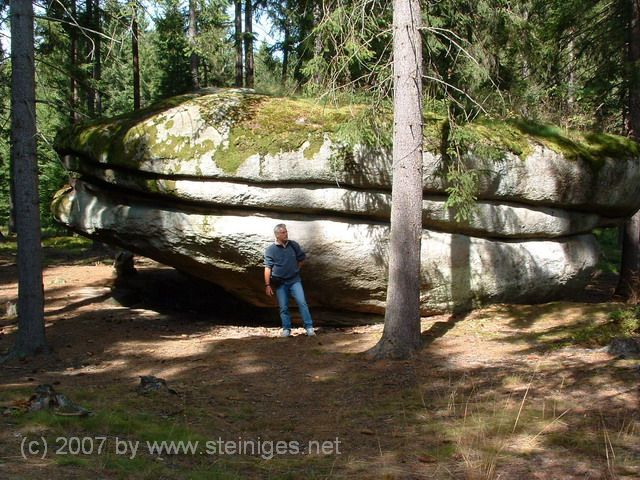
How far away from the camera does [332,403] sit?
273 inches

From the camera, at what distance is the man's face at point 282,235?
32.0ft

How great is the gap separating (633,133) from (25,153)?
1128 cm

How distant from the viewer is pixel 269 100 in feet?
36.2

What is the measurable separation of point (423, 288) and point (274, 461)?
608 cm

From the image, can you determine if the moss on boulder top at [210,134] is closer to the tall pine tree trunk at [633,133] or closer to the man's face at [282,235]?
the man's face at [282,235]

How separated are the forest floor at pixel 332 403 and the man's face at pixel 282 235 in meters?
1.55

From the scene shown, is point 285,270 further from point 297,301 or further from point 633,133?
point 633,133

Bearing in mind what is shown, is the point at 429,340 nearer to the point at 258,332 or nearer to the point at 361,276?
the point at 361,276

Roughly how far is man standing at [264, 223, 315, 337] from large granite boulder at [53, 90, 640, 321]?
49 centimetres

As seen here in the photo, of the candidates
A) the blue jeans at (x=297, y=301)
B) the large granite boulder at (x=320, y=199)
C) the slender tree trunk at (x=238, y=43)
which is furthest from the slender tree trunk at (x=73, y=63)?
the blue jeans at (x=297, y=301)

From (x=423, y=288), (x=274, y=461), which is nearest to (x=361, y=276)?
(x=423, y=288)

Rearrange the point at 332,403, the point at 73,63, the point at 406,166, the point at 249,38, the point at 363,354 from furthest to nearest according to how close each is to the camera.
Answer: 1. the point at 249,38
2. the point at 73,63
3. the point at 363,354
4. the point at 406,166
5. the point at 332,403

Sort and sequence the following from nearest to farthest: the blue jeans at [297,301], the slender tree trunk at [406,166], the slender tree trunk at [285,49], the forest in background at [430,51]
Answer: the slender tree trunk at [406,166] < the forest in background at [430,51] < the blue jeans at [297,301] < the slender tree trunk at [285,49]

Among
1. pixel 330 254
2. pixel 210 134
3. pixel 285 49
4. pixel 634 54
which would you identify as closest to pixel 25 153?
pixel 210 134
